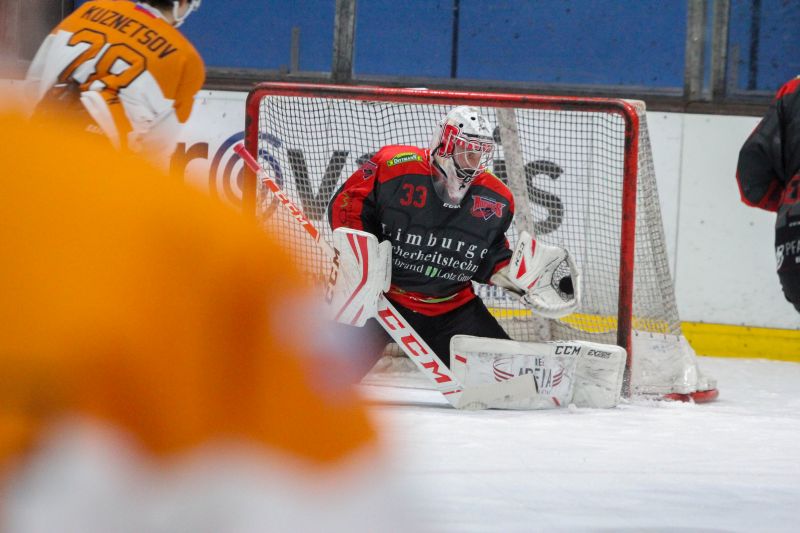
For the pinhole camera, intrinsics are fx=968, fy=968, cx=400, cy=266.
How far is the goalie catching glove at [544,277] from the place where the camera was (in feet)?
11.0

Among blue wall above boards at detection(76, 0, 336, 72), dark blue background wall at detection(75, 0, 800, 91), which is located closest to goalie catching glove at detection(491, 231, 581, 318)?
dark blue background wall at detection(75, 0, 800, 91)

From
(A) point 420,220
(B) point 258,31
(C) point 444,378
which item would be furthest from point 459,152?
(B) point 258,31

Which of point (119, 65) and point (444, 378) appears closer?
point (119, 65)

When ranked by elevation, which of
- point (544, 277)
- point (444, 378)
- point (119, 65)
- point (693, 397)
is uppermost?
point (119, 65)

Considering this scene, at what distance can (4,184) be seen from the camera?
729 millimetres

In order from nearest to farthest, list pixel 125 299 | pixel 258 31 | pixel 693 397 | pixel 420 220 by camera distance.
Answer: pixel 125 299 < pixel 420 220 < pixel 693 397 < pixel 258 31

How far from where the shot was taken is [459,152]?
3230 mm

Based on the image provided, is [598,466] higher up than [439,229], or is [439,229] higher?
[439,229]

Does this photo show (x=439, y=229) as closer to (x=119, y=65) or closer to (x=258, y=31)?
(x=119, y=65)

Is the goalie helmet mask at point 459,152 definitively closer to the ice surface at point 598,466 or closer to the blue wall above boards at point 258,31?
the ice surface at point 598,466

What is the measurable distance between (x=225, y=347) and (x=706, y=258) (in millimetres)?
4593

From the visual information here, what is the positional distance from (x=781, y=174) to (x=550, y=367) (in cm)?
105

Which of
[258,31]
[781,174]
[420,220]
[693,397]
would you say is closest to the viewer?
[781,174]

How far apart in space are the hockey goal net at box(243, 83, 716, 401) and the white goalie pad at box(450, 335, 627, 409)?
287mm
